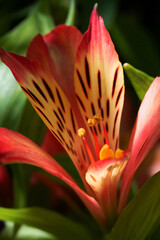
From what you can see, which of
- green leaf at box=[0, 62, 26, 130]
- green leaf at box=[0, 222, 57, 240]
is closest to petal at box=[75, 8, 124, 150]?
green leaf at box=[0, 62, 26, 130]

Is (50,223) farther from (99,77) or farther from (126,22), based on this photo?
(126,22)

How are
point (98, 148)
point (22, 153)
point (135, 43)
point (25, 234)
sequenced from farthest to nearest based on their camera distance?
point (135, 43) → point (25, 234) → point (98, 148) → point (22, 153)

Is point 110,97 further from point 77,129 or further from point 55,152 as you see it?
point 55,152

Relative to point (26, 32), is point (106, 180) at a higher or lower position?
lower

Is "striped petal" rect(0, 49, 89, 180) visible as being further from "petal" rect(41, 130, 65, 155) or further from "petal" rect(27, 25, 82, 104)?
"petal" rect(41, 130, 65, 155)

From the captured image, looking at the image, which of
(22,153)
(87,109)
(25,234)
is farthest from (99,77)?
(25,234)
